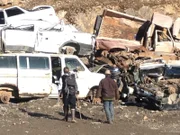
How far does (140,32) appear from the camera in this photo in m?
27.8

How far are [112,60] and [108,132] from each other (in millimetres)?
8867

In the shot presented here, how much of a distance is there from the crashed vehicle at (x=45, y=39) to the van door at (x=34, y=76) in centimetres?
275

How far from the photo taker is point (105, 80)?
51.8ft

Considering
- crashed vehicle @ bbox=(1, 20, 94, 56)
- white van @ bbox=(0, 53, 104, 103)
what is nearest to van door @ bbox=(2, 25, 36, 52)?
crashed vehicle @ bbox=(1, 20, 94, 56)

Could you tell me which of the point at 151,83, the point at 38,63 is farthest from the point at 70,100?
the point at 151,83

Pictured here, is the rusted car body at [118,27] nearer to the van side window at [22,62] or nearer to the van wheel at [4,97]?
the van side window at [22,62]

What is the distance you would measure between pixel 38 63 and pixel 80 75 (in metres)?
1.49

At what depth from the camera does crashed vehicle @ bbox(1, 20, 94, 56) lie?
21.4m

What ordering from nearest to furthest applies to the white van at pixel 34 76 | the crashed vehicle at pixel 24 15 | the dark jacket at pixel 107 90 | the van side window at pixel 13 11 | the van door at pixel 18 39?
1. the dark jacket at pixel 107 90
2. the white van at pixel 34 76
3. the van door at pixel 18 39
4. the crashed vehicle at pixel 24 15
5. the van side window at pixel 13 11

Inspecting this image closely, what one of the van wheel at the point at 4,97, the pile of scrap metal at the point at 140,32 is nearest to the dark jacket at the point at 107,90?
the van wheel at the point at 4,97

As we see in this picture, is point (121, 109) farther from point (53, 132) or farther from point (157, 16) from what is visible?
point (157, 16)

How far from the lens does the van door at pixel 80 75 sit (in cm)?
1908

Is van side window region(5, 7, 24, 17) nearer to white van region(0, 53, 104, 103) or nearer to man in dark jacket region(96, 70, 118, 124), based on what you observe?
white van region(0, 53, 104, 103)

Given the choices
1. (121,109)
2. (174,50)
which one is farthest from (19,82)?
(174,50)
